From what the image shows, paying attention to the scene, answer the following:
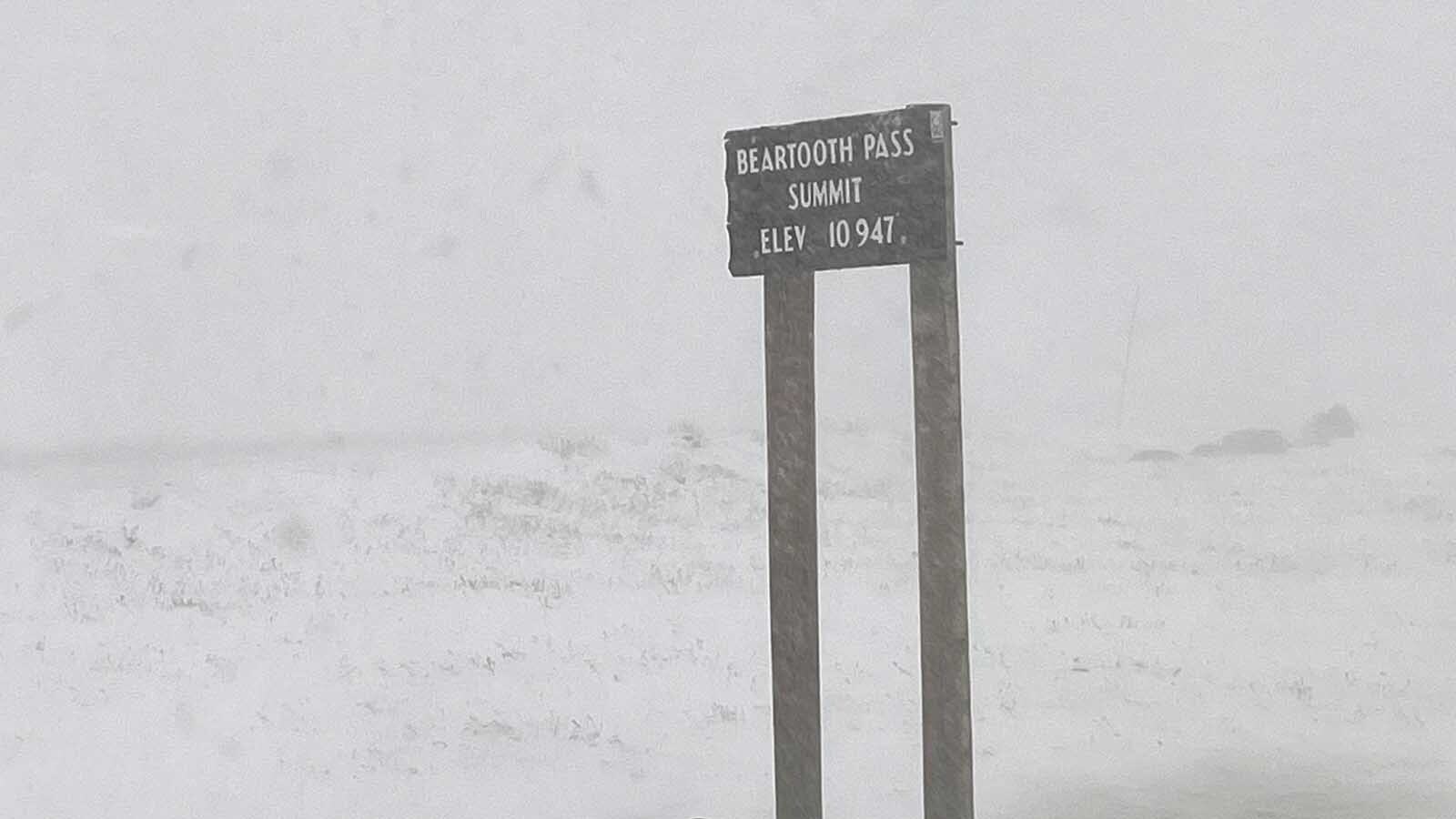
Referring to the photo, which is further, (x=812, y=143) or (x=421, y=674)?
(x=421, y=674)

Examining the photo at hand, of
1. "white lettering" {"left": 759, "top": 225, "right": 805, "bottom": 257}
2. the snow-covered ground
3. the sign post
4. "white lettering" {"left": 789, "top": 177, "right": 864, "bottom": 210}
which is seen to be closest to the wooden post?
the sign post

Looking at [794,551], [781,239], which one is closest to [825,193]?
[781,239]

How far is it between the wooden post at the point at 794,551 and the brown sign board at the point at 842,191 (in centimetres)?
19

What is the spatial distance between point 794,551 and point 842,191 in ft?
4.84

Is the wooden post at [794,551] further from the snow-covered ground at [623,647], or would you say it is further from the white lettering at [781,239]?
the snow-covered ground at [623,647]

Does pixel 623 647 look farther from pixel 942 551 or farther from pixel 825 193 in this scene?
pixel 825 193

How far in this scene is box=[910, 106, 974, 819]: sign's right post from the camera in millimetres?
6926

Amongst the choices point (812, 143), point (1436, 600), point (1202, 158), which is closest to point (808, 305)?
point (812, 143)

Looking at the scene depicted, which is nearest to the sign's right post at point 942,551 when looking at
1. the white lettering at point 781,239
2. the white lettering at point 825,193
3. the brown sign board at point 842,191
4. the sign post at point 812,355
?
the sign post at point 812,355

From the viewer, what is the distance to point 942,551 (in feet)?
22.8

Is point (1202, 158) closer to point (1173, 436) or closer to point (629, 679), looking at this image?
point (1173, 436)

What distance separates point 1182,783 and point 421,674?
18.4 ft

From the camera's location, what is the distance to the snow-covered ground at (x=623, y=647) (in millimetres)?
10766

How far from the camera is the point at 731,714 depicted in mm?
12492
